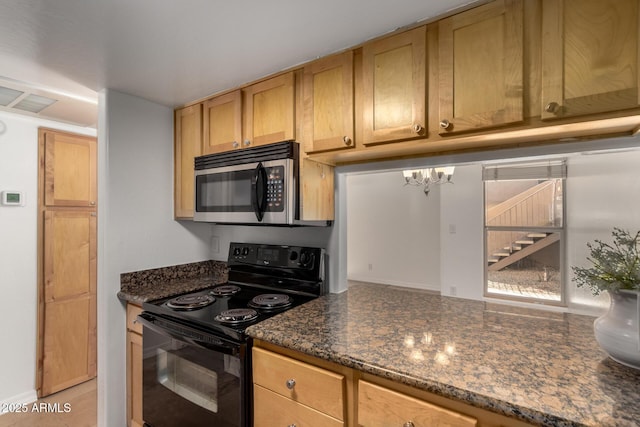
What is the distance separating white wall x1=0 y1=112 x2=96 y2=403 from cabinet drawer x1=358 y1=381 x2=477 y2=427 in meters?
2.75

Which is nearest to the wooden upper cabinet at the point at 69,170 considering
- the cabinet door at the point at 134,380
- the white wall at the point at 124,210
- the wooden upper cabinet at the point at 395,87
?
the white wall at the point at 124,210

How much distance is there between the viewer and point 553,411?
71cm

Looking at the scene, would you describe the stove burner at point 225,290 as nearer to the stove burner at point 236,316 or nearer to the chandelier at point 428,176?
the stove burner at point 236,316

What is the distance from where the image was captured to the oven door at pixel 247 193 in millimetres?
1551

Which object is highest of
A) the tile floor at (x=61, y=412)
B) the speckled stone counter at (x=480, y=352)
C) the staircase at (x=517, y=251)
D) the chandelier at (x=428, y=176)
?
the chandelier at (x=428, y=176)

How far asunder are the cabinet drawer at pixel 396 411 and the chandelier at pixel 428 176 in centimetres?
110

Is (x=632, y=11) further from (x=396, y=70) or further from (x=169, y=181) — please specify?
(x=169, y=181)

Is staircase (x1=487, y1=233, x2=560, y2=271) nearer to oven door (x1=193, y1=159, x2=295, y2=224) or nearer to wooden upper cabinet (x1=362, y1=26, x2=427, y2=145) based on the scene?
wooden upper cabinet (x1=362, y1=26, x2=427, y2=145)

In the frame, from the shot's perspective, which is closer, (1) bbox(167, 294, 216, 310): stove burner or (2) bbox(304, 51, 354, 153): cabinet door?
(2) bbox(304, 51, 354, 153): cabinet door

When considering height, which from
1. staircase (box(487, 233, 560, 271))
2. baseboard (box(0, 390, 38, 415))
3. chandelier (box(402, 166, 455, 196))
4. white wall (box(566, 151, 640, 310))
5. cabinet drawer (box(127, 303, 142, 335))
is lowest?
baseboard (box(0, 390, 38, 415))

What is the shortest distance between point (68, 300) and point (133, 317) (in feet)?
3.71

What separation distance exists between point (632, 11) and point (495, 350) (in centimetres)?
111

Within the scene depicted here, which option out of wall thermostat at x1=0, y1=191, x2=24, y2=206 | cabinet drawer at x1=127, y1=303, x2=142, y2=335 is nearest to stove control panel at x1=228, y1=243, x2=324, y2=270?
cabinet drawer at x1=127, y1=303, x2=142, y2=335

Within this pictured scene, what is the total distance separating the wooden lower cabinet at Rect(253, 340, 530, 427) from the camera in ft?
2.79
